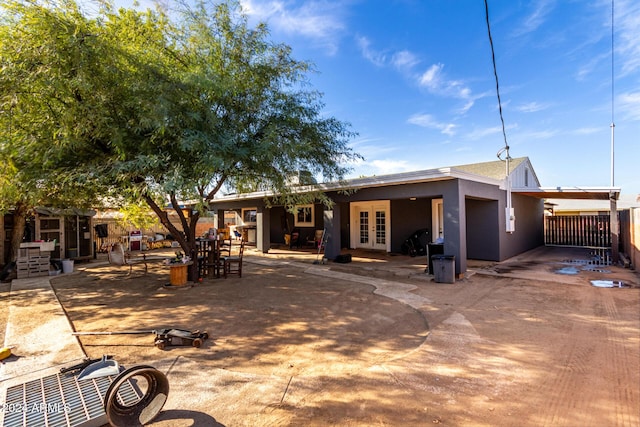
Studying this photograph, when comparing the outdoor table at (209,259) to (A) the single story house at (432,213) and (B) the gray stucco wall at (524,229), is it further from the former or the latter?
(B) the gray stucco wall at (524,229)

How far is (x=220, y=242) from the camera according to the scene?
8703mm

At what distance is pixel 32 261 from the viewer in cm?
890

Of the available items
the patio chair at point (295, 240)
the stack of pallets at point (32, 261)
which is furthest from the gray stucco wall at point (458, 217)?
the stack of pallets at point (32, 261)

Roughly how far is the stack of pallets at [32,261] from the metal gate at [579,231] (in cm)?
2115

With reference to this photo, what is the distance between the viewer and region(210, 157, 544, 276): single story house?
312 inches

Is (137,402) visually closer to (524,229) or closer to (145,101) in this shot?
(145,101)

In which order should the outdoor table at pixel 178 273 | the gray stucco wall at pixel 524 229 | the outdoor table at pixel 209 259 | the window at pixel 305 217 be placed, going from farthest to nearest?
the window at pixel 305 217 → the gray stucco wall at pixel 524 229 → the outdoor table at pixel 209 259 → the outdoor table at pixel 178 273

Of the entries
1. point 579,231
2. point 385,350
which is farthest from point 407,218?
point 579,231

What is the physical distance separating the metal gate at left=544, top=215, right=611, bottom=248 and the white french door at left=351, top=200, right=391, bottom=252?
9644mm

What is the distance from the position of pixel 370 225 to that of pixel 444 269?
6.34 meters

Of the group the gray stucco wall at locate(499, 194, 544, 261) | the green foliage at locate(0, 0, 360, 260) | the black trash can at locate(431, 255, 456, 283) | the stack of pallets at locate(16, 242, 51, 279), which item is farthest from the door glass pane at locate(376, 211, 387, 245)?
the stack of pallets at locate(16, 242, 51, 279)

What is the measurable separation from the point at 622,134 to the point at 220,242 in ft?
54.7

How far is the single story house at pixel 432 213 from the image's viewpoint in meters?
7.92

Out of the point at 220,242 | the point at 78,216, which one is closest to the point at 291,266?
the point at 220,242
